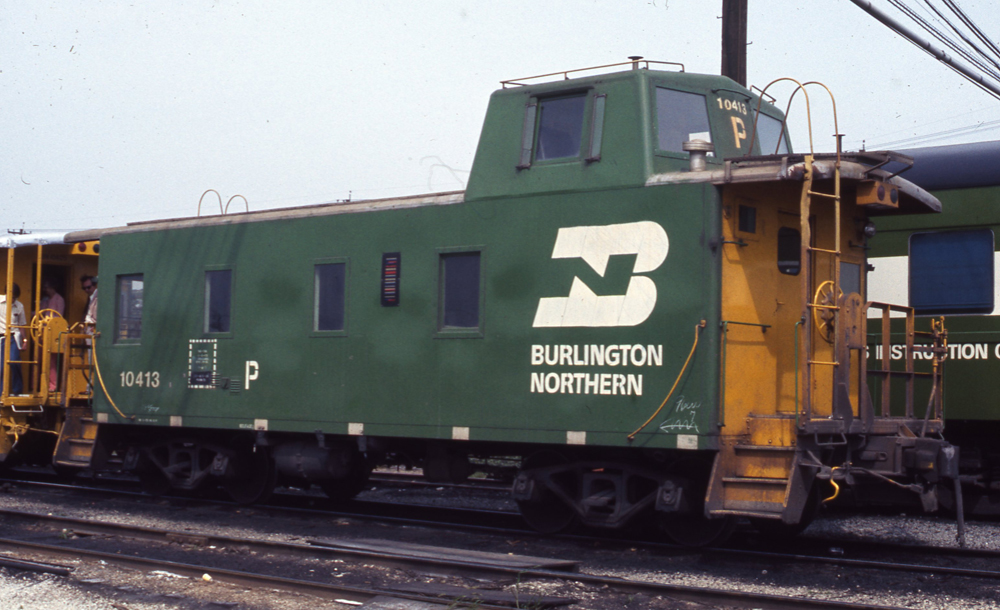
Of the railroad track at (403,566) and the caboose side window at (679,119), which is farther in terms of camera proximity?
the caboose side window at (679,119)

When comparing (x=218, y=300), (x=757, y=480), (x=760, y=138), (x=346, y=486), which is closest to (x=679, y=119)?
(x=760, y=138)

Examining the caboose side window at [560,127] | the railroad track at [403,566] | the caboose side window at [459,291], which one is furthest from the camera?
the caboose side window at [459,291]

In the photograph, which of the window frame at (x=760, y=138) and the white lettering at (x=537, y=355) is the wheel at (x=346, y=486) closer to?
the white lettering at (x=537, y=355)

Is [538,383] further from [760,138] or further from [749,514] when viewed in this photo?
[760,138]

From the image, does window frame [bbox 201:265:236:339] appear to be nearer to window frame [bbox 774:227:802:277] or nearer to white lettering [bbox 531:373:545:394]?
white lettering [bbox 531:373:545:394]

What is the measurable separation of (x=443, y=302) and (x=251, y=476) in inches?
150

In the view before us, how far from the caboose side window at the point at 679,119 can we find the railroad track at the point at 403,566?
3.75 metres

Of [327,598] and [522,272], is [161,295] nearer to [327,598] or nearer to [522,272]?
[522,272]

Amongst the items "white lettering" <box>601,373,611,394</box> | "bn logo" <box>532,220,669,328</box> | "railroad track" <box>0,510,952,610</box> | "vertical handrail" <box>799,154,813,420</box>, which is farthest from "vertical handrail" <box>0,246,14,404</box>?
"vertical handrail" <box>799,154,813,420</box>

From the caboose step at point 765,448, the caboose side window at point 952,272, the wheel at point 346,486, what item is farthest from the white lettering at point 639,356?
the wheel at point 346,486

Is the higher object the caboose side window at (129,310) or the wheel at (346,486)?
the caboose side window at (129,310)

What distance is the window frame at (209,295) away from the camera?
1201cm

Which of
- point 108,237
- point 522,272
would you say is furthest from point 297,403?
point 108,237

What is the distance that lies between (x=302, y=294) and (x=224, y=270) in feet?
4.36
